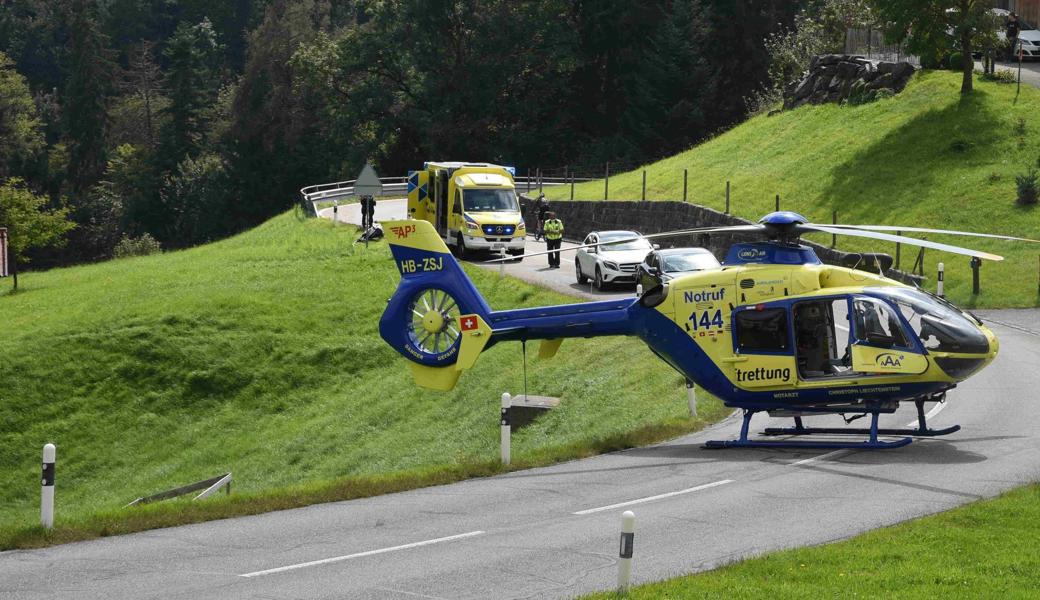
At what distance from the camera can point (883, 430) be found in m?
19.9

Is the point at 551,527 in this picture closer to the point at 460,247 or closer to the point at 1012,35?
the point at 460,247

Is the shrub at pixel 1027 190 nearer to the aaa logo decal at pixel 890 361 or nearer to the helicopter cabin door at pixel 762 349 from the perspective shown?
the helicopter cabin door at pixel 762 349

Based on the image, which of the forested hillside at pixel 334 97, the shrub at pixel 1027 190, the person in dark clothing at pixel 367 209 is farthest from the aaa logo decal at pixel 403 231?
the forested hillside at pixel 334 97

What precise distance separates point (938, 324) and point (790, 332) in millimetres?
2130

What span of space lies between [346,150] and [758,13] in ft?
101

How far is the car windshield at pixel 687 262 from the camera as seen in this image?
33938 mm

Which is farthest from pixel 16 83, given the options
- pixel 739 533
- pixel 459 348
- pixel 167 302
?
pixel 739 533

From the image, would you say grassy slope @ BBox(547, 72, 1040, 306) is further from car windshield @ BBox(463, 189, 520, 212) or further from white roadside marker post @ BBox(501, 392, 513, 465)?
white roadside marker post @ BBox(501, 392, 513, 465)

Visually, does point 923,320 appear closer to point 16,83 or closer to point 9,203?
point 9,203

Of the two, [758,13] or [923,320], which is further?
[758,13]

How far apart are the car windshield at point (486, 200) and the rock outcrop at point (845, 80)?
813 inches

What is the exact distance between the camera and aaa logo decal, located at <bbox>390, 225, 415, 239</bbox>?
23.0 metres

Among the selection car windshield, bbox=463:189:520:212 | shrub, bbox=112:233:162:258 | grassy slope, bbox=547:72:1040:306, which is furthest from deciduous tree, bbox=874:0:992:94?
shrub, bbox=112:233:162:258

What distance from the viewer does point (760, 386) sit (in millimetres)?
19828
